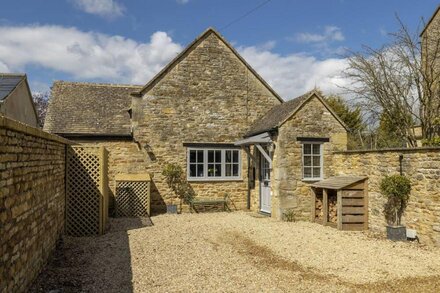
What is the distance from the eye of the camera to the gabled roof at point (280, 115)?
13.0 metres

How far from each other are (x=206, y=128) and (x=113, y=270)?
29.9 feet

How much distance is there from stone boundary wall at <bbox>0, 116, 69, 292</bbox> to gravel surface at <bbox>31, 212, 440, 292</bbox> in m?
0.49

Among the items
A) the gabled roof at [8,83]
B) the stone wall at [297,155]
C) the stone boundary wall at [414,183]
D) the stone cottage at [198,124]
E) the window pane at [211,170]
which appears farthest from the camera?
the window pane at [211,170]

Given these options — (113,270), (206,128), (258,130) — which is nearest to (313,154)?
(258,130)

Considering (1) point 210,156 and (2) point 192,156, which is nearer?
(2) point 192,156

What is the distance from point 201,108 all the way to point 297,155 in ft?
15.0

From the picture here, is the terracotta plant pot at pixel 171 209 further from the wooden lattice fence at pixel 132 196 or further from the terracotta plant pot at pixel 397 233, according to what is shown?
the terracotta plant pot at pixel 397 233

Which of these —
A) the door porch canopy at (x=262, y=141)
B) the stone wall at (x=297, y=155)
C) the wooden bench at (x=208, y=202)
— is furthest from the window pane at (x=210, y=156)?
the stone wall at (x=297, y=155)

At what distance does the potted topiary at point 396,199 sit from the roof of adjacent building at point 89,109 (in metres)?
9.58

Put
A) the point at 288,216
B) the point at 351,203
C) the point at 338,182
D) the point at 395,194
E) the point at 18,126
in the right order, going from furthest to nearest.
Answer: the point at 288,216, the point at 338,182, the point at 351,203, the point at 395,194, the point at 18,126

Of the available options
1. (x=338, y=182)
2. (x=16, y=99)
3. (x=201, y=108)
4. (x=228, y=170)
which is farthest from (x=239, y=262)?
(x=16, y=99)

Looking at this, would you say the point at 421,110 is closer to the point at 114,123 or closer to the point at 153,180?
the point at 153,180

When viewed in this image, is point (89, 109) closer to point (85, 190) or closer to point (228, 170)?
point (228, 170)

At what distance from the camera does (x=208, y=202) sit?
15133 millimetres
